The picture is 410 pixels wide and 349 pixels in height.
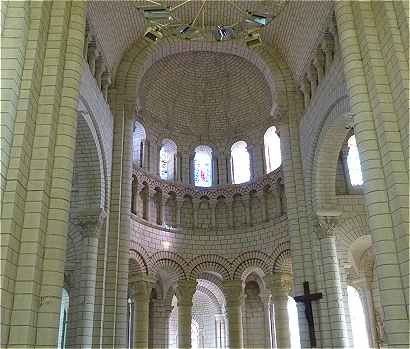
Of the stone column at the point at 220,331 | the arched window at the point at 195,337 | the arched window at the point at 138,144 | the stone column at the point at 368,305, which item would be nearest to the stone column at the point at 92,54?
the arched window at the point at 138,144

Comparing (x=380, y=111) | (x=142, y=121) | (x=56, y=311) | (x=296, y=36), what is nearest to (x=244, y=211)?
(x=142, y=121)

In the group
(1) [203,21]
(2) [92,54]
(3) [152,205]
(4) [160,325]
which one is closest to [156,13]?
(2) [92,54]

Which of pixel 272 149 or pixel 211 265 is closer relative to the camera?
pixel 211 265

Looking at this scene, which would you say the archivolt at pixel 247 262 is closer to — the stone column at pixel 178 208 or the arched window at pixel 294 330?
the stone column at pixel 178 208

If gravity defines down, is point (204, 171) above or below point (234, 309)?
above

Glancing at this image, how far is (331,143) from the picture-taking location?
1706cm

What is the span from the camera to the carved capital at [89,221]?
15646 millimetres

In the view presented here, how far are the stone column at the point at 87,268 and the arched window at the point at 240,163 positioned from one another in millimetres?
10066

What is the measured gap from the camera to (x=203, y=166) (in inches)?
1000

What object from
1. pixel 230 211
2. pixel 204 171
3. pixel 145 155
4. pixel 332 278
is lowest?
pixel 332 278

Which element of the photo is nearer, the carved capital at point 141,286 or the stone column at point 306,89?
the stone column at point 306,89

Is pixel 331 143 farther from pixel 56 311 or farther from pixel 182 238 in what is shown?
pixel 56 311

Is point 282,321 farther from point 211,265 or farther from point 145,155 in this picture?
point 145,155

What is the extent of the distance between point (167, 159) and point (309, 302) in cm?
1165
